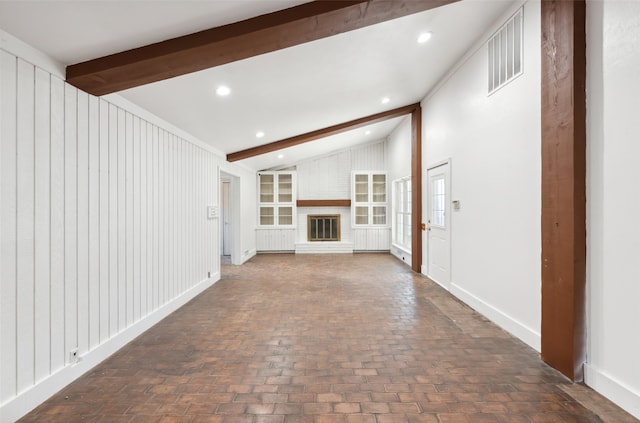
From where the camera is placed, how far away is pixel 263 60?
9.37 feet

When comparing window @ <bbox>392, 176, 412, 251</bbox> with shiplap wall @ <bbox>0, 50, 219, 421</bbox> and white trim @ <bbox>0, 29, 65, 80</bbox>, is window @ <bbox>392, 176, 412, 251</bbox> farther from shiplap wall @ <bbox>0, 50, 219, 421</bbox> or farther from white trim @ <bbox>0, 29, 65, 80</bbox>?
white trim @ <bbox>0, 29, 65, 80</bbox>

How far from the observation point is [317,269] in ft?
20.5

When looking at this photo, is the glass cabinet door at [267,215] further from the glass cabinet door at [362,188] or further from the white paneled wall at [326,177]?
the glass cabinet door at [362,188]

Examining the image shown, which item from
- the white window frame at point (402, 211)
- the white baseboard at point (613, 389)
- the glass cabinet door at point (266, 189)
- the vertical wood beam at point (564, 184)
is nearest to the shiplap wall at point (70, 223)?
the vertical wood beam at point (564, 184)

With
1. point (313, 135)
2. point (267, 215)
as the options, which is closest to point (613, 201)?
point (313, 135)

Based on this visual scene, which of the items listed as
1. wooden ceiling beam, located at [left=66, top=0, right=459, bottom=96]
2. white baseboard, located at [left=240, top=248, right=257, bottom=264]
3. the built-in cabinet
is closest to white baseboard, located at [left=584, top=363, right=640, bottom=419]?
wooden ceiling beam, located at [left=66, top=0, right=459, bottom=96]

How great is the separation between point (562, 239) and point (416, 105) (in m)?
4.24

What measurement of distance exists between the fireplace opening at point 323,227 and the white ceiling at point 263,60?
11.3 ft

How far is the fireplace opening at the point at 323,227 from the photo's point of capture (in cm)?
873

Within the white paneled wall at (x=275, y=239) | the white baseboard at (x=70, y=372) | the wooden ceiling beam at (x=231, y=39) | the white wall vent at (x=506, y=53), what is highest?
the white wall vent at (x=506, y=53)

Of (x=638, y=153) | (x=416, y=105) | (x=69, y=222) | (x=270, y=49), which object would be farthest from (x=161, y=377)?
(x=416, y=105)

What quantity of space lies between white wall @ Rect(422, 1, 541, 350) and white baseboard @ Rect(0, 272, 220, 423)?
379 cm

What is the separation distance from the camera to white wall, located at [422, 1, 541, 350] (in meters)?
2.71

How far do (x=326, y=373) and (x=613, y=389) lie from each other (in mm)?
1922
